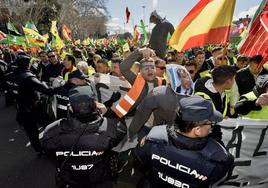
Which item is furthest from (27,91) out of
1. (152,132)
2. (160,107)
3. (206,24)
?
(152,132)

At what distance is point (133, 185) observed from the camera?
442cm

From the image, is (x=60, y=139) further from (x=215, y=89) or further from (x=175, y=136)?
(x=215, y=89)

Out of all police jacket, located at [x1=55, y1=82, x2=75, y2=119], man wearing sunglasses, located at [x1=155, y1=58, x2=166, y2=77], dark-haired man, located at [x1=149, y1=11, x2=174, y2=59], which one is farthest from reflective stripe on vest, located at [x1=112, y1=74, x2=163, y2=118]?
dark-haired man, located at [x1=149, y1=11, x2=174, y2=59]

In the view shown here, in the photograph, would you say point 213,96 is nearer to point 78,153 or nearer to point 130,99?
point 130,99

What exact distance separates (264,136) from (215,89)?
3.23 feet

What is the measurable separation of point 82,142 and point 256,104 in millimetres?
1881

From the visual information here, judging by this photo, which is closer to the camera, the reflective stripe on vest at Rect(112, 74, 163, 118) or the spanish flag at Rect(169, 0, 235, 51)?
the spanish flag at Rect(169, 0, 235, 51)

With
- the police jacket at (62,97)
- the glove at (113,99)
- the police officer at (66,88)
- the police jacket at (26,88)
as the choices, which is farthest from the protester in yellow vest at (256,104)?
the police jacket at (26,88)

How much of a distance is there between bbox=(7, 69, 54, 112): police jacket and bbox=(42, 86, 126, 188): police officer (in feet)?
8.88

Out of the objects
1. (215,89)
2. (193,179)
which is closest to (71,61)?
(215,89)

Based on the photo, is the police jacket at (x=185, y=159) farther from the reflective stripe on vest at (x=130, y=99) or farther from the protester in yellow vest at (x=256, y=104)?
the reflective stripe on vest at (x=130, y=99)

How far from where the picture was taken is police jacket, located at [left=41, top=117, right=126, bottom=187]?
8.84 feet

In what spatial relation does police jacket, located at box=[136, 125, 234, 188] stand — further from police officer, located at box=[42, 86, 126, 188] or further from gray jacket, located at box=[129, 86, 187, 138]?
gray jacket, located at box=[129, 86, 187, 138]

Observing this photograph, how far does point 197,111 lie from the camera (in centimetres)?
212
